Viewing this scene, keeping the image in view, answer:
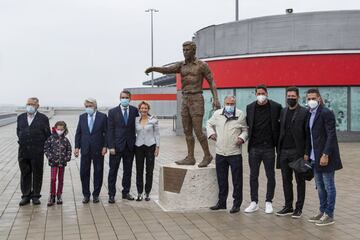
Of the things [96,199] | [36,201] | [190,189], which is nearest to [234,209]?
[190,189]

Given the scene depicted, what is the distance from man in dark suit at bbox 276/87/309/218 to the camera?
265 inches

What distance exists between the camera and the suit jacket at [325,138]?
6355 millimetres

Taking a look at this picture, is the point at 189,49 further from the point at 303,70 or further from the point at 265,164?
the point at 303,70

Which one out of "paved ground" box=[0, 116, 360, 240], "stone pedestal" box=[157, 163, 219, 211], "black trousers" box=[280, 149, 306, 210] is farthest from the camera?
"stone pedestal" box=[157, 163, 219, 211]

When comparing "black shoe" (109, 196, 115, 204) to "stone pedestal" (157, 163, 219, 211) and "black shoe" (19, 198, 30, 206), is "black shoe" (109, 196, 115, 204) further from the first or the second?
"black shoe" (19, 198, 30, 206)

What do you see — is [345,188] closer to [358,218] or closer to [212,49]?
[358,218]

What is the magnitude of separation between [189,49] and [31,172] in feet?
11.4

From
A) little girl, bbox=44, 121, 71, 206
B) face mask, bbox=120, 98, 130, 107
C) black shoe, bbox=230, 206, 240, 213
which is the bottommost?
black shoe, bbox=230, 206, 240, 213

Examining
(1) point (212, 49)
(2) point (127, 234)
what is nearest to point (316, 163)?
(2) point (127, 234)

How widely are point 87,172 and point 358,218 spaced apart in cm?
448

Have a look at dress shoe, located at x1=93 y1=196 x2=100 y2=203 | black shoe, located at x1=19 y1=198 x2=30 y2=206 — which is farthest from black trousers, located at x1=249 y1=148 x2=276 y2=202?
black shoe, located at x1=19 y1=198 x2=30 y2=206

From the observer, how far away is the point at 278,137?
7.10m

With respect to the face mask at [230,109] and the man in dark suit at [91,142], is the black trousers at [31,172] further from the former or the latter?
the face mask at [230,109]

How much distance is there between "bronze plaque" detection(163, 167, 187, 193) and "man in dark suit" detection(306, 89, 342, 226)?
2076 mm
